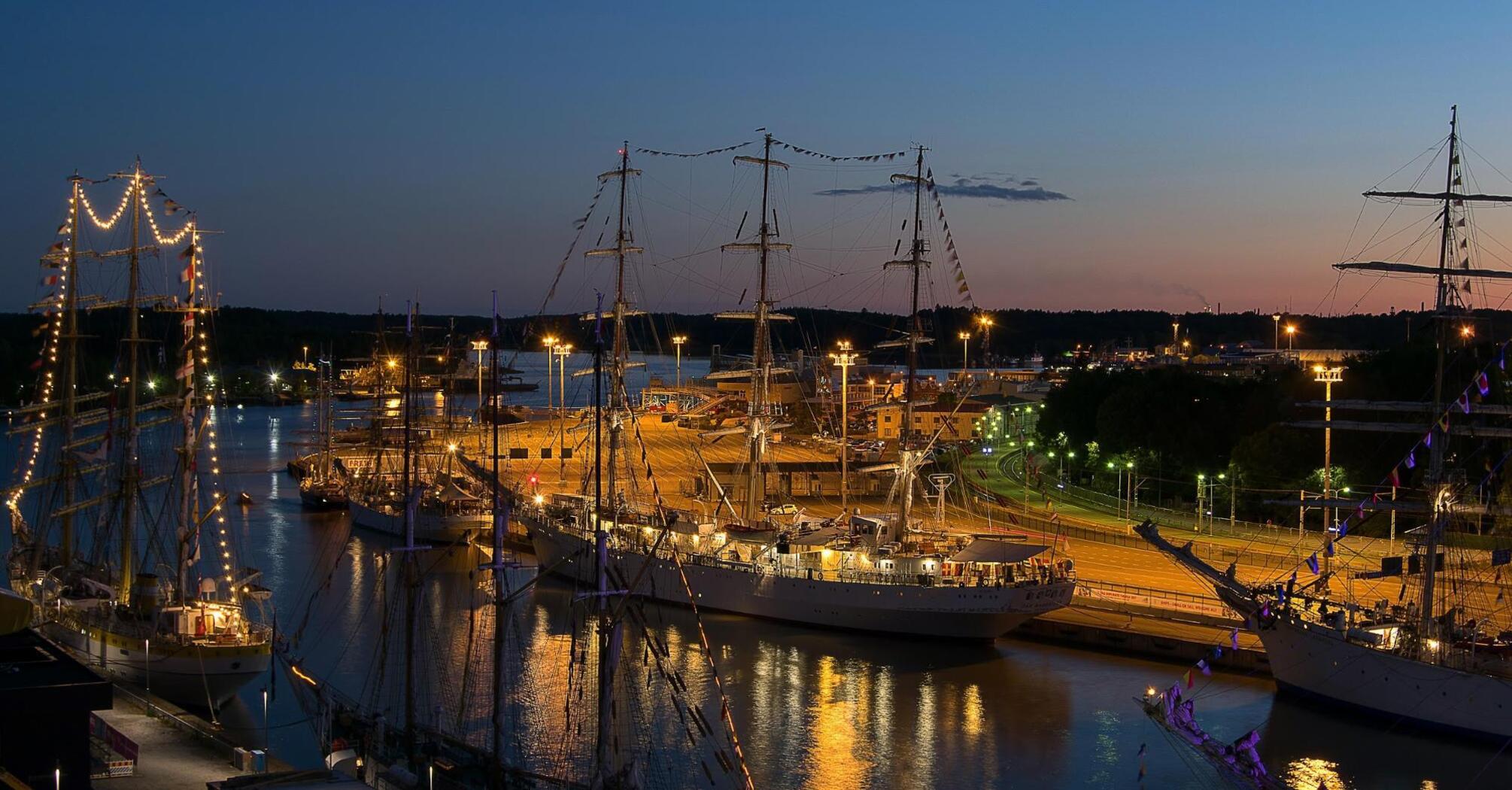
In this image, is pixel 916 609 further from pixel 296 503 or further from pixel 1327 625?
pixel 296 503

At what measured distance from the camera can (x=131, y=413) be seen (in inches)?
1200

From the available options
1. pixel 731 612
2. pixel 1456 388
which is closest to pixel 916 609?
pixel 731 612

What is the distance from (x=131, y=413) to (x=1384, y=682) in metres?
25.9

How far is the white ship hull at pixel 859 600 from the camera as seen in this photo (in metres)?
32.1

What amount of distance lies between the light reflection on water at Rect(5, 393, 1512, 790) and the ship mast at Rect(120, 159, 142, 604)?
4231 millimetres

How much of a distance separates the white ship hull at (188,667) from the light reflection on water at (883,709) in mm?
765

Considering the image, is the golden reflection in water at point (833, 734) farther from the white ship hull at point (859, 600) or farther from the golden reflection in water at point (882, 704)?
the white ship hull at point (859, 600)

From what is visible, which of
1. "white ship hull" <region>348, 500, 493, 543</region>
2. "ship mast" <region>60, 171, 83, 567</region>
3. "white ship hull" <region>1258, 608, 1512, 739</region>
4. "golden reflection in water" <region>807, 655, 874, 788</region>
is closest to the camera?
"golden reflection in water" <region>807, 655, 874, 788</region>

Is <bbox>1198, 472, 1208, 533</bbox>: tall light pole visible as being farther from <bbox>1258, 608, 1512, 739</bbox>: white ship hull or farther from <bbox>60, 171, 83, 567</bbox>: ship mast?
<bbox>60, 171, 83, 567</bbox>: ship mast

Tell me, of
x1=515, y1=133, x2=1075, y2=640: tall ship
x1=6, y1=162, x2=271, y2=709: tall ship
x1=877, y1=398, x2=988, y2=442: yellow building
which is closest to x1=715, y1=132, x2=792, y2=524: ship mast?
x1=515, y1=133, x2=1075, y2=640: tall ship

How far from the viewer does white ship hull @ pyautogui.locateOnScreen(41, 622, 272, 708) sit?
26.0 meters

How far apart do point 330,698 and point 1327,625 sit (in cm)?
1840

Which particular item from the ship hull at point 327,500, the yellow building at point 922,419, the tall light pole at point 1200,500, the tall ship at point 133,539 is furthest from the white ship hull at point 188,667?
the yellow building at point 922,419

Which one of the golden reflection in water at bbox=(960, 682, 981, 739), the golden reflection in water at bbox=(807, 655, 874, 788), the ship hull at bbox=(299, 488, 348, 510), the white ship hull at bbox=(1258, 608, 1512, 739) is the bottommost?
the golden reflection in water at bbox=(807, 655, 874, 788)
